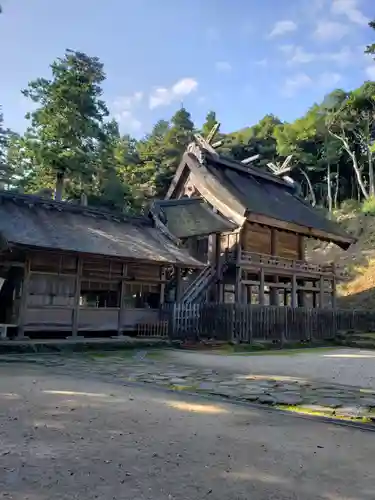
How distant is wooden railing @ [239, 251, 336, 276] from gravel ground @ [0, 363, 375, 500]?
52.4 feet

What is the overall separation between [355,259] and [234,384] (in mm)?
33044

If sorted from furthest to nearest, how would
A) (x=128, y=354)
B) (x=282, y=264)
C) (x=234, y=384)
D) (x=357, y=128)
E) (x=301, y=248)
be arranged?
1. (x=357, y=128)
2. (x=301, y=248)
3. (x=282, y=264)
4. (x=128, y=354)
5. (x=234, y=384)

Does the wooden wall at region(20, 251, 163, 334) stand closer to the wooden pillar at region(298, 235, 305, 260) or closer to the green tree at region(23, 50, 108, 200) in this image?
the wooden pillar at region(298, 235, 305, 260)

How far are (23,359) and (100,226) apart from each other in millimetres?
7694

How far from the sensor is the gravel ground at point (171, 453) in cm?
329

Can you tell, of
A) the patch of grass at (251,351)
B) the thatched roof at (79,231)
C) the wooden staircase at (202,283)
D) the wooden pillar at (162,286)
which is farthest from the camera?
the wooden staircase at (202,283)

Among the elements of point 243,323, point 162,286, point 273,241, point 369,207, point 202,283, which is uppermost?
point 369,207

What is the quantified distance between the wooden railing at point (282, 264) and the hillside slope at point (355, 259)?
548 cm

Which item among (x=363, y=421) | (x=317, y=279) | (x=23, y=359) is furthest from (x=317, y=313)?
(x=363, y=421)

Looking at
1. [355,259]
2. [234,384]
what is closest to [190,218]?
[234,384]

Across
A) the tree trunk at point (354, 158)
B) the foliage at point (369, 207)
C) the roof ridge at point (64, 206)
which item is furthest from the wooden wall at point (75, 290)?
the tree trunk at point (354, 158)

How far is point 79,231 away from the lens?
16.4 metres

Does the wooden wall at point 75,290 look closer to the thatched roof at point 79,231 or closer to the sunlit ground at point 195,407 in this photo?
the thatched roof at point 79,231

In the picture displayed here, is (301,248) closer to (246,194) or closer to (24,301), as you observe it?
(246,194)
